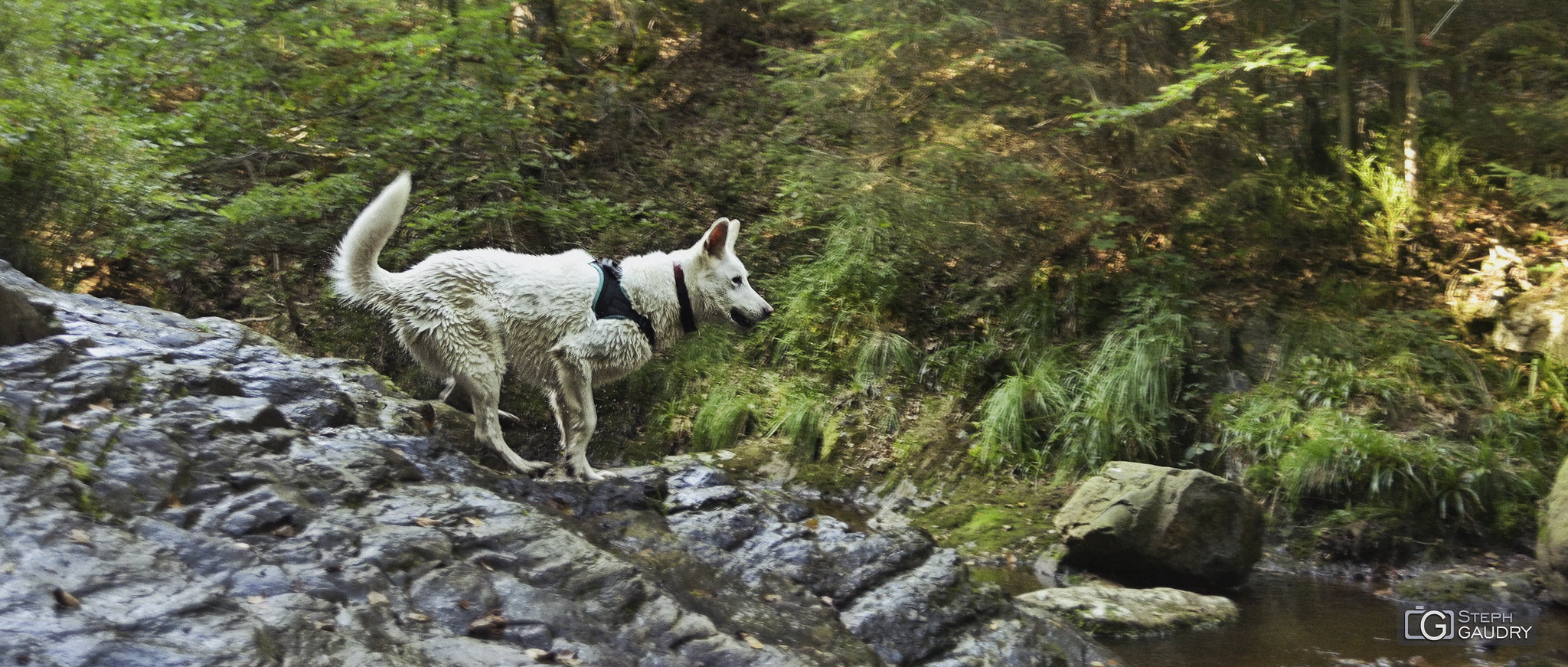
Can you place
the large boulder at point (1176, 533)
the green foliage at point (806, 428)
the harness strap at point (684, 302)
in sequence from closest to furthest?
1. the harness strap at point (684, 302)
2. the large boulder at point (1176, 533)
3. the green foliage at point (806, 428)

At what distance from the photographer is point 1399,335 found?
9.02m

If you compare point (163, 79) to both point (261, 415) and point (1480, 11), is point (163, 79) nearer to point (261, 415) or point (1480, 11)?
point (261, 415)

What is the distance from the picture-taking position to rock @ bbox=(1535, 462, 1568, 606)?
6105 millimetres

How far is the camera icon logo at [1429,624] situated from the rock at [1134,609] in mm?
1025

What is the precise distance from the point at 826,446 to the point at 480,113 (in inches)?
192

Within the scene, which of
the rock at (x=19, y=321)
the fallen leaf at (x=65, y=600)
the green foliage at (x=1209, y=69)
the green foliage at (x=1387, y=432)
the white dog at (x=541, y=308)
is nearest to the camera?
the fallen leaf at (x=65, y=600)

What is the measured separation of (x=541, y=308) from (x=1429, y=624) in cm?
608

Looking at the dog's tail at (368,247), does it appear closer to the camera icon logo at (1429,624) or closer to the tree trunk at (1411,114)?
the camera icon logo at (1429,624)

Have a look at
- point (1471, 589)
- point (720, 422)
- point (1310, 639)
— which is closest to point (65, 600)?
point (1310, 639)

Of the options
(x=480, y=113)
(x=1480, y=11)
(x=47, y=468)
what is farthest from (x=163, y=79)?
(x=1480, y=11)

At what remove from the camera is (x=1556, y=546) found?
615cm

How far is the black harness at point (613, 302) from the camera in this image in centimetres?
603

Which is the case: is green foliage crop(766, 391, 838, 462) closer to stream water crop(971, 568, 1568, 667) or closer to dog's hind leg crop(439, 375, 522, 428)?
dog's hind leg crop(439, 375, 522, 428)

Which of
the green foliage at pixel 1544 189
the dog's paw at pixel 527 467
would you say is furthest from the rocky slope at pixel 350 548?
the green foliage at pixel 1544 189
